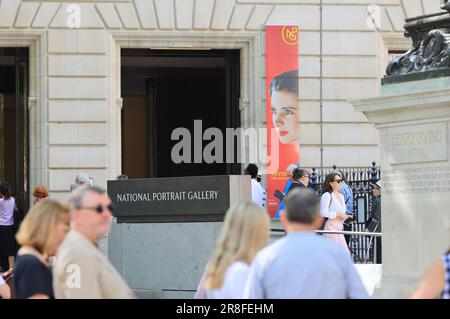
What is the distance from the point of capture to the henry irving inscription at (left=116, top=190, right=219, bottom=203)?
17406mm

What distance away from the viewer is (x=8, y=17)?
102ft

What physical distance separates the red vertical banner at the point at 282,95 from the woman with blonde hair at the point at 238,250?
22.6 meters

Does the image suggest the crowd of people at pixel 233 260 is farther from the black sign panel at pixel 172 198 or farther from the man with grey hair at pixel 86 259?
the black sign panel at pixel 172 198

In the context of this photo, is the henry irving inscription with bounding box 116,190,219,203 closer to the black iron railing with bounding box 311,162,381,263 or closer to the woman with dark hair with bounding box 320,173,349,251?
the woman with dark hair with bounding box 320,173,349,251

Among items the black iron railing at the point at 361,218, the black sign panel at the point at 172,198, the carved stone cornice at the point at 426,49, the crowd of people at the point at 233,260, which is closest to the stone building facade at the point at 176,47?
the black iron railing at the point at 361,218

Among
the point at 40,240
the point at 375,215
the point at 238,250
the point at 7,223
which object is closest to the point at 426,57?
the point at 238,250

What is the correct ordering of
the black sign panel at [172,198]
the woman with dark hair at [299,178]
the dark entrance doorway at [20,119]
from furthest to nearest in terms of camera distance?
the dark entrance doorway at [20,119], the woman with dark hair at [299,178], the black sign panel at [172,198]

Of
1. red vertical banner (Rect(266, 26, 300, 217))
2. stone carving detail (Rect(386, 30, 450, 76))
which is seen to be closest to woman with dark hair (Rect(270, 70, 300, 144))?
red vertical banner (Rect(266, 26, 300, 217))

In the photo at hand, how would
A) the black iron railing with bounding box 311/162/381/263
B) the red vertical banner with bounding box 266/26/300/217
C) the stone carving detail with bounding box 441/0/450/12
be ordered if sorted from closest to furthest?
1. the stone carving detail with bounding box 441/0/450/12
2. the black iron railing with bounding box 311/162/381/263
3. the red vertical banner with bounding box 266/26/300/217

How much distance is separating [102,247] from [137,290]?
187 inches

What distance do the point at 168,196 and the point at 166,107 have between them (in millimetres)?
19714

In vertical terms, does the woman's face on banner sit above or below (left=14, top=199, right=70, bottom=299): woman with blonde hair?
above

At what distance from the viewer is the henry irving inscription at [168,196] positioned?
685 inches

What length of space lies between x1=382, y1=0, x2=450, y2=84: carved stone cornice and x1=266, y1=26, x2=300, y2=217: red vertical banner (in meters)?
16.6
